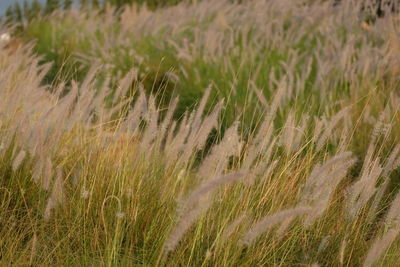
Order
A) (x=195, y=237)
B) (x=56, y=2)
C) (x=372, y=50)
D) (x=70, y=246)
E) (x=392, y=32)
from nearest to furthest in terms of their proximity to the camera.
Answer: (x=195, y=237) → (x=70, y=246) → (x=392, y=32) → (x=372, y=50) → (x=56, y=2)

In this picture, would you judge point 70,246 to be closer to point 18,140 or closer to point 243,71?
point 18,140

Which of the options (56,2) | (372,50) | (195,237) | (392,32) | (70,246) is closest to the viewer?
(195,237)

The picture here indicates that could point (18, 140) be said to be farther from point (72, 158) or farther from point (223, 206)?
point (223, 206)

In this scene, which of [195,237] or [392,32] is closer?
[195,237]

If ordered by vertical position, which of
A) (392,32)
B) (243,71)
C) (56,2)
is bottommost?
(56,2)

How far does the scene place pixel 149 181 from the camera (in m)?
2.89

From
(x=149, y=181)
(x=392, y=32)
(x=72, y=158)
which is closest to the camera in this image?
(x=149, y=181)

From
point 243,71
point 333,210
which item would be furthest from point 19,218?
point 243,71

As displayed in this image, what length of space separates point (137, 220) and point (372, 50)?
12.3 feet

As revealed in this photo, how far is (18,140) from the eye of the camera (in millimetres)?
3025

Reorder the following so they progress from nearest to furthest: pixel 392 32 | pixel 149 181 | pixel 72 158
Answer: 1. pixel 149 181
2. pixel 72 158
3. pixel 392 32

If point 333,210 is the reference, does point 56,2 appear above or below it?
below

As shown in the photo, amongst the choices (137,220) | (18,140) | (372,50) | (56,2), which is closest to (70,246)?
(137,220)

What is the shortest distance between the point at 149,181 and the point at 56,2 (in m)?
11.0
